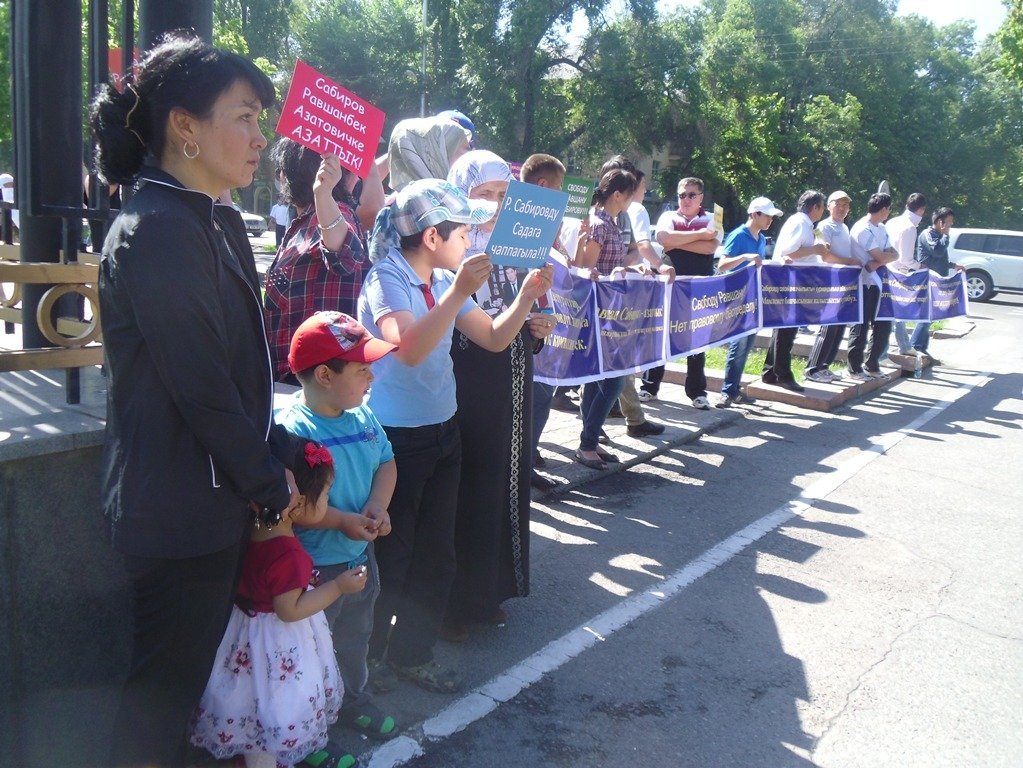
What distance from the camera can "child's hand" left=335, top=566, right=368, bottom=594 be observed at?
253 centimetres

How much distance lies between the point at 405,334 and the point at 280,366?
36.3 inches

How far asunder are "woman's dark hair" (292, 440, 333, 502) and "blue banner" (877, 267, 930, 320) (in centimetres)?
906

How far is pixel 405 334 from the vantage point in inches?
115

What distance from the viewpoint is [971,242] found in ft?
83.9

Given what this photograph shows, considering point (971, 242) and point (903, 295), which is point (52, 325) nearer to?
point (903, 295)

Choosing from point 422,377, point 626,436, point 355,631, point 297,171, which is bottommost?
point 626,436

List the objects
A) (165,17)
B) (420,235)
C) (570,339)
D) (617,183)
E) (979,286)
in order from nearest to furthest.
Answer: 1. (420,235)
2. (165,17)
3. (570,339)
4. (617,183)
5. (979,286)

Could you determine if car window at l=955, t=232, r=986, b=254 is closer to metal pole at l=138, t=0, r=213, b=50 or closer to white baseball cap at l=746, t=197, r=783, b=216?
white baseball cap at l=746, t=197, r=783, b=216

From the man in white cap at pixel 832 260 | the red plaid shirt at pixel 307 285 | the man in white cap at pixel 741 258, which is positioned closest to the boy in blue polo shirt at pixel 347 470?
the red plaid shirt at pixel 307 285

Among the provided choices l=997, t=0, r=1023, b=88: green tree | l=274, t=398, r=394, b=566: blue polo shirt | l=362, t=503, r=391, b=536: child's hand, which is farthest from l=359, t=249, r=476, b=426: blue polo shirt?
l=997, t=0, r=1023, b=88: green tree

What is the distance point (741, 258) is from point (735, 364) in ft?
3.31

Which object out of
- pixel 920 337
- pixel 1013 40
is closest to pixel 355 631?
pixel 920 337

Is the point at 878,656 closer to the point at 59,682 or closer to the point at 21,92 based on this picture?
the point at 59,682

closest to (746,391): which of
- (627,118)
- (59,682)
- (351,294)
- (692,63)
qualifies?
(351,294)
